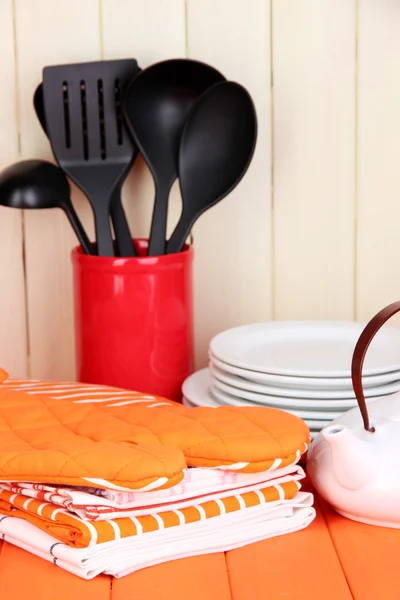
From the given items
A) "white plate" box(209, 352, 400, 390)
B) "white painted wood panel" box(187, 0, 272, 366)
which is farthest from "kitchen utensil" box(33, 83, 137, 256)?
"white plate" box(209, 352, 400, 390)

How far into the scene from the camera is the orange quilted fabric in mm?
672

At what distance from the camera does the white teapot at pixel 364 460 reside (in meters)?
0.71

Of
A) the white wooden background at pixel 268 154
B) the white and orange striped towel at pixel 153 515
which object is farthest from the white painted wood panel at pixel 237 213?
the white and orange striped towel at pixel 153 515

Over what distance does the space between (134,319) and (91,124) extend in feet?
0.74

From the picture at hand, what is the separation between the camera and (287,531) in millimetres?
735

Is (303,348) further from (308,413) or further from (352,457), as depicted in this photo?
(352,457)

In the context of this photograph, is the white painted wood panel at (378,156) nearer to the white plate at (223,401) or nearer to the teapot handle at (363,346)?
the white plate at (223,401)

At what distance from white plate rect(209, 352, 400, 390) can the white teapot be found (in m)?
0.10

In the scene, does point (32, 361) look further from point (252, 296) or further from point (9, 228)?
point (252, 296)

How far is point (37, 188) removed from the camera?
0.97 m

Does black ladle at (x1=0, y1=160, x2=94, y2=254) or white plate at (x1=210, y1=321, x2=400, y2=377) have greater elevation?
black ladle at (x1=0, y1=160, x2=94, y2=254)

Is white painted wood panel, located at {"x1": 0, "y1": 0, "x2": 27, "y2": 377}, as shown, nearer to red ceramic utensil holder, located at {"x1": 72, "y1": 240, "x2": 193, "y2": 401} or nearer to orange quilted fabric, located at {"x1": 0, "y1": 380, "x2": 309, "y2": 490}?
red ceramic utensil holder, located at {"x1": 72, "y1": 240, "x2": 193, "y2": 401}

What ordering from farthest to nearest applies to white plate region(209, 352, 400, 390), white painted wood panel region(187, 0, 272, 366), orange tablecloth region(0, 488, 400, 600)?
1. white painted wood panel region(187, 0, 272, 366)
2. white plate region(209, 352, 400, 390)
3. orange tablecloth region(0, 488, 400, 600)

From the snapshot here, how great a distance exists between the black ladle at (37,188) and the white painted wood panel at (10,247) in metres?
0.12
